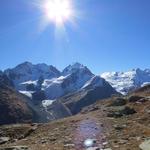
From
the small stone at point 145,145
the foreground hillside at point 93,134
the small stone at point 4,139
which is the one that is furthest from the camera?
the small stone at point 4,139

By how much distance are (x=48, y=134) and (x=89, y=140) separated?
4.40m

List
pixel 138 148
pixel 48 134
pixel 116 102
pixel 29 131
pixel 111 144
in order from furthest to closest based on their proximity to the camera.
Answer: pixel 116 102 → pixel 29 131 → pixel 48 134 → pixel 111 144 → pixel 138 148

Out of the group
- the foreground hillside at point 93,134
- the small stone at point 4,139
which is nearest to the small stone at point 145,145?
the foreground hillside at point 93,134

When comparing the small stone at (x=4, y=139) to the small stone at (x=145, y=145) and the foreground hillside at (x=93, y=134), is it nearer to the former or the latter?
the foreground hillside at (x=93, y=134)

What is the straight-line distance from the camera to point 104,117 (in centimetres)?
2803

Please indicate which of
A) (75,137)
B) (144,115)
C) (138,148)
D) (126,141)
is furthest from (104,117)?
(138,148)

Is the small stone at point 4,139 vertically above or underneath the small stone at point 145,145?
above

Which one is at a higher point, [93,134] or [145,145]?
[93,134]

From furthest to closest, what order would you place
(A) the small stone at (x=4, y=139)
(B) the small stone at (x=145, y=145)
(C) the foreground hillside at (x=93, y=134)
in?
(A) the small stone at (x=4, y=139)
(C) the foreground hillside at (x=93, y=134)
(B) the small stone at (x=145, y=145)

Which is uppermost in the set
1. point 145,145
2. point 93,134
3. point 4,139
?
point 4,139

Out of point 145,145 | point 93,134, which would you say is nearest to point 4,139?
point 93,134

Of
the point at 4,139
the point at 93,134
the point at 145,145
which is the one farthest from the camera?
the point at 4,139

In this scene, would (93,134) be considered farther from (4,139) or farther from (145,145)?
(4,139)

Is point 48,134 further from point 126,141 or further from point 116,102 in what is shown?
point 116,102
